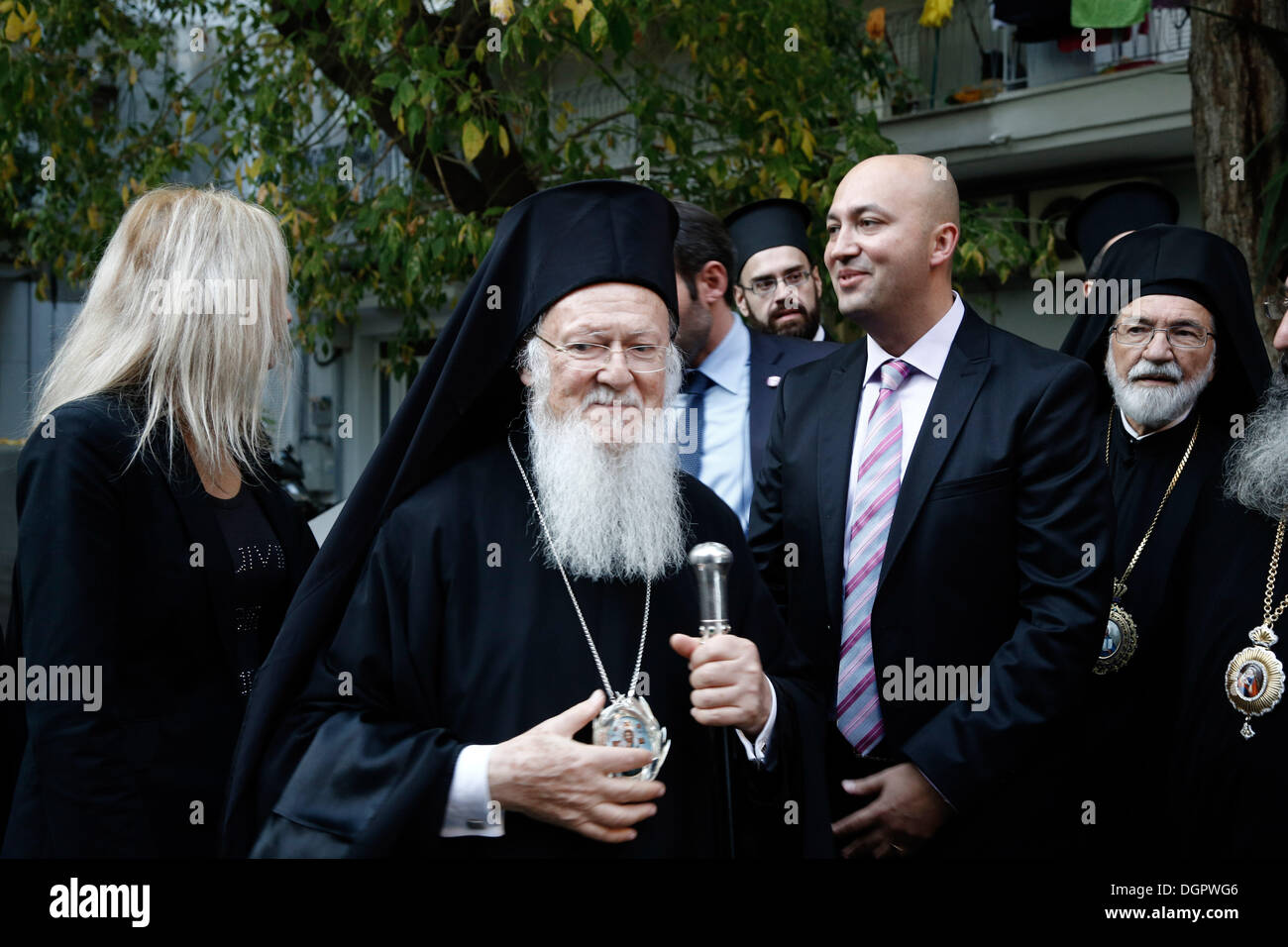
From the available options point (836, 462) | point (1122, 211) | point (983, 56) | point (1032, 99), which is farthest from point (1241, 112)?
point (983, 56)

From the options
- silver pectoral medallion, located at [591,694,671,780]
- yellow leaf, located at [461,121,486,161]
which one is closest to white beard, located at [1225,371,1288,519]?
silver pectoral medallion, located at [591,694,671,780]

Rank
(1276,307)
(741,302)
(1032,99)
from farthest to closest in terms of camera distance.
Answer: (1032,99)
(741,302)
(1276,307)

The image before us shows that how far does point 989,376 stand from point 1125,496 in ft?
3.29

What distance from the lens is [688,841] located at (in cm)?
228

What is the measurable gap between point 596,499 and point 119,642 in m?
1.00

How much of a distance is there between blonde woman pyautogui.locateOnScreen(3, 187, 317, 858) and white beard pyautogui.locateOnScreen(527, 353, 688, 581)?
0.75 m

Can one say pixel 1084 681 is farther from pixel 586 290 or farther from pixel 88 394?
pixel 88 394

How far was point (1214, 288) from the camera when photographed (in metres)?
3.55

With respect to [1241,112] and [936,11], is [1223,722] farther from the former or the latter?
[936,11]

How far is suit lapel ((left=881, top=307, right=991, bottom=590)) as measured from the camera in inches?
110

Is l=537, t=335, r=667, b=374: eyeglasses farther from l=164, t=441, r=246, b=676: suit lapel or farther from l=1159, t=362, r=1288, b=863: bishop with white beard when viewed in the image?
l=1159, t=362, r=1288, b=863: bishop with white beard

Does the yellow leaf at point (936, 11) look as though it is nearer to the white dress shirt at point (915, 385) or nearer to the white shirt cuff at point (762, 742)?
the white dress shirt at point (915, 385)

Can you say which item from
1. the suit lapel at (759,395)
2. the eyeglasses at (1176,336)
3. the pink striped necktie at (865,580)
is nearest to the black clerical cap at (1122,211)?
the eyeglasses at (1176,336)

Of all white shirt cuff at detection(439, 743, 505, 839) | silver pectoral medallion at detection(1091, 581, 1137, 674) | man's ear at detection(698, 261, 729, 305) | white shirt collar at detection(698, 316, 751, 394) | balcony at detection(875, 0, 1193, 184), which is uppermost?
balcony at detection(875, 0, 1193, 184)
